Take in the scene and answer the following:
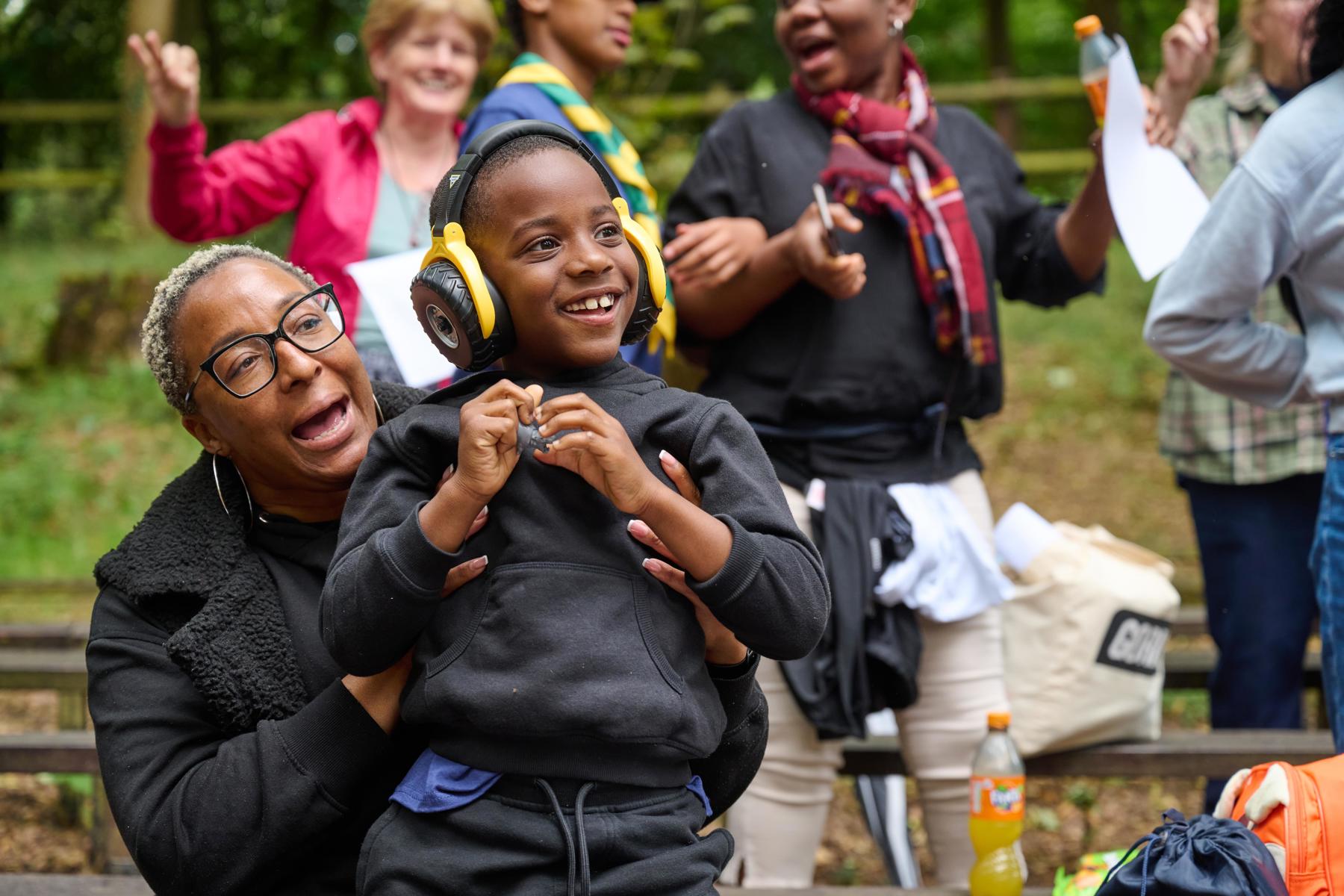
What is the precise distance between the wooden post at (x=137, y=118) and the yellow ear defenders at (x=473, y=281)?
9.45 m

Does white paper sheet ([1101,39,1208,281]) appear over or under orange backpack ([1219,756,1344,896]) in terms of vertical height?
over

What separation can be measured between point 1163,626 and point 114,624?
7.62ft

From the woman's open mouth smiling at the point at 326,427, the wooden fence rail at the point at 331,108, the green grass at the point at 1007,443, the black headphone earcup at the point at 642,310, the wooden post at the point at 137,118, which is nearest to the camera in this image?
the black headphone earcup at the point at 642,310

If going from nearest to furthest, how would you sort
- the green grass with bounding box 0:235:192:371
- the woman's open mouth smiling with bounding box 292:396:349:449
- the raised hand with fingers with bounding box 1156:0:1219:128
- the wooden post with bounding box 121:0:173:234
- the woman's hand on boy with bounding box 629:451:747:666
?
1. the woman's hand on boy with bounding box 629:451:747:666
2. the woman's open mouth smiling with bounding box 292:396:349:449
3. the raised hand with fingers with bounding box 1156:0:1219:128
4. the green grass with bounding box 0:235:192:371
5. the wooden post with bounding box 121:0:173:234

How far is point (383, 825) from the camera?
183 centimetres

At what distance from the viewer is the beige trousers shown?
2.96 meters

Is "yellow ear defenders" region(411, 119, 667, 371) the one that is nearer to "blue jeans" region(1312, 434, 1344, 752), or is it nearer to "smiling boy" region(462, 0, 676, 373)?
"smiling boy" region(462, 0, 676, 373)

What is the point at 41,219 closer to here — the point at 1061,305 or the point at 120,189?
the point at 120,189

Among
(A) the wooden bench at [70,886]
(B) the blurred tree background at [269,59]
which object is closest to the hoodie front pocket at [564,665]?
(A) the wooden bench at [70,886]

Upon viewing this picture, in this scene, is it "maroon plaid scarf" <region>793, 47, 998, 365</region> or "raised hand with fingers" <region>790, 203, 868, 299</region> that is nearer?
"raised hand with fingers" <region>790, 203, 868, 299</region>

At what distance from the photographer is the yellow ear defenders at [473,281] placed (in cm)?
175

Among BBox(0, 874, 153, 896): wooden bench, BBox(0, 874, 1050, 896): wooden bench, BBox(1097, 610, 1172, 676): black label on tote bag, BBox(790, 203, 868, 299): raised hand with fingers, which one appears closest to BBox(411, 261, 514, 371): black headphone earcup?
BBox(790, 203, 868, 299): raised hand with fingers

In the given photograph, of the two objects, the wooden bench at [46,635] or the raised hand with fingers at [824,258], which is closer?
the raised hand with fingers at [824,258]

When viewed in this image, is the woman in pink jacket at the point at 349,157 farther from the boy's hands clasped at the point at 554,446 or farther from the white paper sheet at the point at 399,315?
the boy's hands clasped at the point at 554,446
